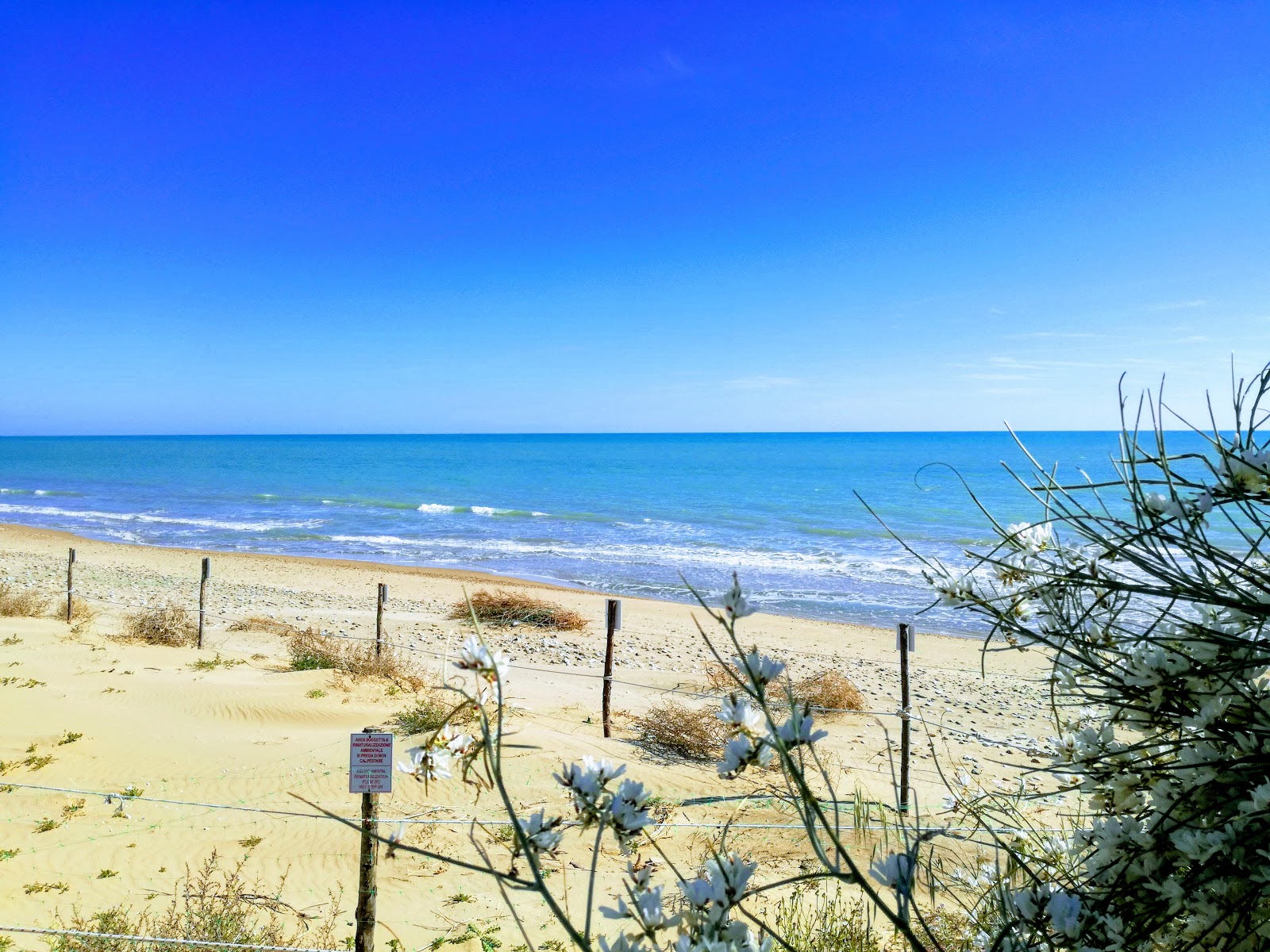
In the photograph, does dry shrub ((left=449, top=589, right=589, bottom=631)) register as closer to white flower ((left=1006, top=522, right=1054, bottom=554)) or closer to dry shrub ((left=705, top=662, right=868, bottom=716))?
dry shrub ((left=705, top=662, right=868, bottom=716))

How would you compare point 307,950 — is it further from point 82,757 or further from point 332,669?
point 332,669

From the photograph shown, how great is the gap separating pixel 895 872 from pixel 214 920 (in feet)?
15.7

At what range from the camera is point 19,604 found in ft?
46.1

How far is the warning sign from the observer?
4246 millimetres

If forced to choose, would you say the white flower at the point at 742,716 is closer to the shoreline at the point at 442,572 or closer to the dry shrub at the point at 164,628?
the dry shrub at the point at 164,628

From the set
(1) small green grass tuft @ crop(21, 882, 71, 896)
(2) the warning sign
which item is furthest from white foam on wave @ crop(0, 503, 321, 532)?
(2) the warning sign

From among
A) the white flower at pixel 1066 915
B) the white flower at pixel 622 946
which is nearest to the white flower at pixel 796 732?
the white flower at pixel 622 946

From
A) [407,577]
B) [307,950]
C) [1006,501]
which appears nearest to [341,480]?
[407,577]

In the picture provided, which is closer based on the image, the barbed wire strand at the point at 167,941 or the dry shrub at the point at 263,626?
the barbed wire strand at the point at 167,941

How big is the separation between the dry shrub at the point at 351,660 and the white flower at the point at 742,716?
9878 millimetres

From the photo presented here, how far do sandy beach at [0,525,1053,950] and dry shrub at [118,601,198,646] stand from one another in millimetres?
409

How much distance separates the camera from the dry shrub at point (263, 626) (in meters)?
14.4

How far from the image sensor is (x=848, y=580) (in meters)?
23.5

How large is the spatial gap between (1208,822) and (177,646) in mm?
14050
